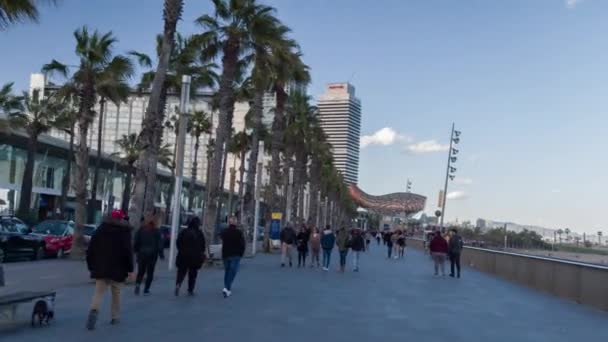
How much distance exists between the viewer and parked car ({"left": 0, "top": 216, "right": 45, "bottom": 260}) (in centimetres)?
2345

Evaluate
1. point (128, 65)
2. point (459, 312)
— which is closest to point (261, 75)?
point (128, 65)

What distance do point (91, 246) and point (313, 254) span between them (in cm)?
1668

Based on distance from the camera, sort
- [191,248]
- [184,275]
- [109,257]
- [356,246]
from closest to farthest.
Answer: [109,257] → [191,248] → [184,275] → [356,246]

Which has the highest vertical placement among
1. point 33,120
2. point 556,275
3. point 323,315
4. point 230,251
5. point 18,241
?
point 33,120

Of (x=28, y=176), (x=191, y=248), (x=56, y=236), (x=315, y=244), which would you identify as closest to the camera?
(x=191, y=248)

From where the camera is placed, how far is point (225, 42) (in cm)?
2394

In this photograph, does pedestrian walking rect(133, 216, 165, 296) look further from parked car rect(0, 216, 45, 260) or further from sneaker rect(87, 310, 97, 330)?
parked car rect(0, 216, 45, 260)

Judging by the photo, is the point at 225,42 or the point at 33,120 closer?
the point at 225,42

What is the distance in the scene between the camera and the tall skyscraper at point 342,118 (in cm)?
16200

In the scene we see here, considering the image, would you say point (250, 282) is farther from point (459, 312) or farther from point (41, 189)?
point (41, 189)

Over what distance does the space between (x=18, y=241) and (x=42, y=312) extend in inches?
642

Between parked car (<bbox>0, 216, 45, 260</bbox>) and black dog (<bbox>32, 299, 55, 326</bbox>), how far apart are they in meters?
15.7

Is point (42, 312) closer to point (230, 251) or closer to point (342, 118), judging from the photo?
point (230, 251)

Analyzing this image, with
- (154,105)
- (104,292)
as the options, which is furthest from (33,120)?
(104,292)
